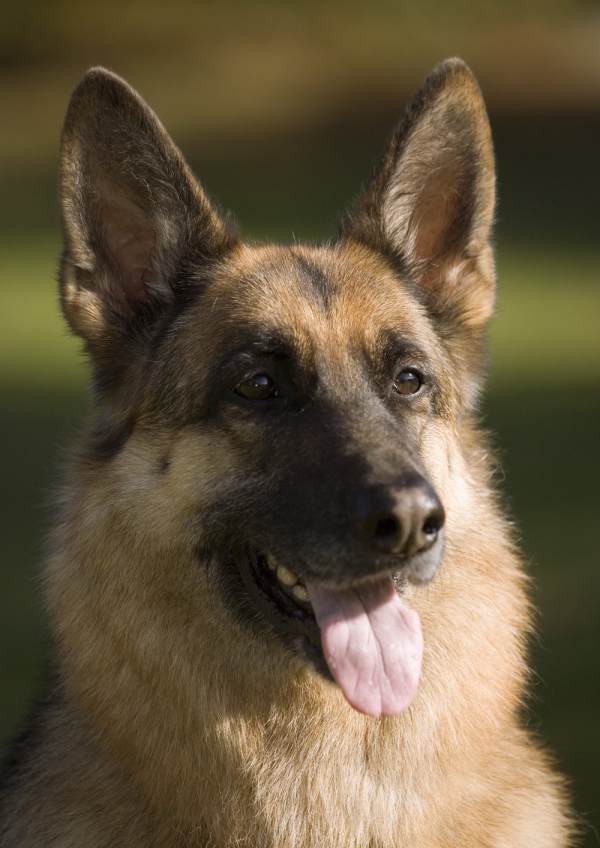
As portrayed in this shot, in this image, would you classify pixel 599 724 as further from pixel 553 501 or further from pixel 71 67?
pixel 71 67

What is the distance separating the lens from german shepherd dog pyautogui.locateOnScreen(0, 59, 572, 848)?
10.9 feet

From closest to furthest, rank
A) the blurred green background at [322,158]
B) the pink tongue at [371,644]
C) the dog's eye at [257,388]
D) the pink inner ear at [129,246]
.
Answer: the pink tongue at [371,644], the dog's eye at [257,388], the pink inner ear at [129,246], the blurred green background at [322,158]

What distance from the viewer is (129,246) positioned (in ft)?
12.8

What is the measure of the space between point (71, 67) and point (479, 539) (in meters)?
17.4

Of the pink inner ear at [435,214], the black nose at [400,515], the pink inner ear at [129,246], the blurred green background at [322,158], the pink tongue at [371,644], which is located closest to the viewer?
the black nose at [400,515]

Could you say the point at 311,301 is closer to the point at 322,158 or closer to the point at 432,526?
the point at 432,526

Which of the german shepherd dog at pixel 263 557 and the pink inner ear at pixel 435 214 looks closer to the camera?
the german shepherd dog at pixel 263 557

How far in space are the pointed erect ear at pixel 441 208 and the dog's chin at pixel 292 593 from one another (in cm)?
113

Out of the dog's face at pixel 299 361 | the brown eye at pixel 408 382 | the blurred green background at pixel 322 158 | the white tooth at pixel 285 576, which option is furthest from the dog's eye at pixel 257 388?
the blurred green background at pixel 322 158

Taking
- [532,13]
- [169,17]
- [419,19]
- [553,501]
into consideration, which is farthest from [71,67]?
[553,501]

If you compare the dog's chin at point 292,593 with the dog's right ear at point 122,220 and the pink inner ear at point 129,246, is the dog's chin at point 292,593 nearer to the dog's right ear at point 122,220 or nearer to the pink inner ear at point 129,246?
the dog's right ear at point 122,220

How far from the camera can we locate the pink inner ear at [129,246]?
3822 mm

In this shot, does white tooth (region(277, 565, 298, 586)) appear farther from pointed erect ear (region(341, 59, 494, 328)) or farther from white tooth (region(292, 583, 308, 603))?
pointed erect ear (region(341, 59, 494, 328))

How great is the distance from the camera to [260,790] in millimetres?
3428
